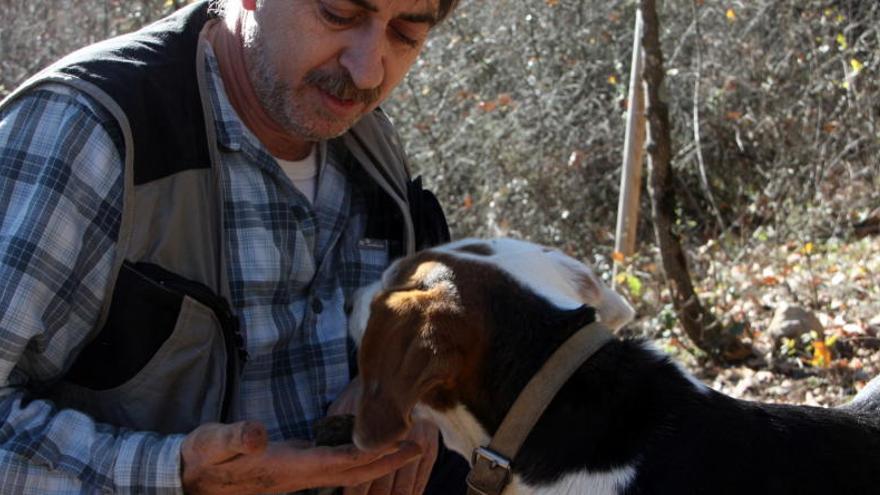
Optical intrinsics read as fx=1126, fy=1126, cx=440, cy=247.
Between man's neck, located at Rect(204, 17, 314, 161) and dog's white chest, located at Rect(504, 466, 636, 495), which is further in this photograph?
man's neck, located at Rect(204, 17, 314, 161)

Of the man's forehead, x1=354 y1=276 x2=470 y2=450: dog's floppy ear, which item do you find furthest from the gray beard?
x1=354 y1=276 x2=470 y2=450: dog's floppy ear

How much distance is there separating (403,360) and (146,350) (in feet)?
2.38

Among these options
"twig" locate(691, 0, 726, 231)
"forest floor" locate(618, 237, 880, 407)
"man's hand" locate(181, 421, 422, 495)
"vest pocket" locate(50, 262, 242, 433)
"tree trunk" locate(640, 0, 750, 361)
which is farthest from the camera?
"twig" locate(691, 0, 726, 231)

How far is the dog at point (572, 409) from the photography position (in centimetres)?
240

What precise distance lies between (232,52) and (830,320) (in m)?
4.19

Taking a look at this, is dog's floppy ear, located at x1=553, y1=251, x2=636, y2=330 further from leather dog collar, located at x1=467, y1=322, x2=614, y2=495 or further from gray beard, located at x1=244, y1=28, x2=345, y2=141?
gray beard, located at x1=244, y1=28, x2=345, y2=141

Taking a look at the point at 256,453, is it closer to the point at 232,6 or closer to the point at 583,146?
the point at 232,6

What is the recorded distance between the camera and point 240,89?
125 inches

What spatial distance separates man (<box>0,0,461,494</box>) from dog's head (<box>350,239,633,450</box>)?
19cm

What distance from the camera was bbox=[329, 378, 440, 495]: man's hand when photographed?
2941mm

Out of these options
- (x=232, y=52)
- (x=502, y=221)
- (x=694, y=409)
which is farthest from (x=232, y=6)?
(x=502, y=221)

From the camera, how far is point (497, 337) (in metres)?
2.49

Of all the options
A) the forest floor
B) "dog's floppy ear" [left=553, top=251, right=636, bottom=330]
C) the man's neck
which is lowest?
the forest floor

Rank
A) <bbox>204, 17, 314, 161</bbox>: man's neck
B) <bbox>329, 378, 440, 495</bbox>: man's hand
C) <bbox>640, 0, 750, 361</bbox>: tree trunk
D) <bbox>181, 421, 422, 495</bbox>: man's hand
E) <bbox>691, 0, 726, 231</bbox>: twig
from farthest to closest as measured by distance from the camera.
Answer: <bbox>691, 0, 726, 231</bbox>: twig, <bbox>640, 0, 750, 361</bbox>: tree trunk, <bbox>204, 17, 314, 161</bbox>: man's neck, <bbox>329, 378, 440, 495</bbox>: man's hand, <bbox>181, 421, 422, 495</bbox>: man's hand
